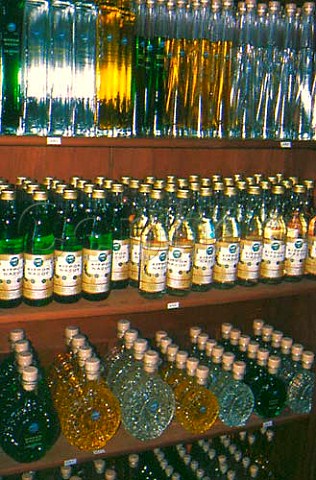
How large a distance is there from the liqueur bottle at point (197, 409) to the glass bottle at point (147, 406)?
0.06 metres

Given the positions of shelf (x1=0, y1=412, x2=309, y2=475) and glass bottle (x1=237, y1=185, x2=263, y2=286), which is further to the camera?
glass bottle (x1=237, y1=185, x2=263, y2=286)

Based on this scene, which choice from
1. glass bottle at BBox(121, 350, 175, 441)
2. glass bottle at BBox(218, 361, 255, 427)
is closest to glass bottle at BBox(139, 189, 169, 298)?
glass bottle at BBox(121, 350, 175, 441)

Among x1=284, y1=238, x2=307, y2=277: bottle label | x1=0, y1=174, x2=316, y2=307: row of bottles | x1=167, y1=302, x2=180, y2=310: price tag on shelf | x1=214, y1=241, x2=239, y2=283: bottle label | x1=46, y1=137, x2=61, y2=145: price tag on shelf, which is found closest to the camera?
x1=46, y1=137, x2=61, y2=145: price tag on shelf

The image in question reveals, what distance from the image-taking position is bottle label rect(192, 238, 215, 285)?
1800mm

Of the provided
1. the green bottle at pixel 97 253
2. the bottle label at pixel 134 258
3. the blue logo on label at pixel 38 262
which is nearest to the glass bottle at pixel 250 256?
the bottle label at pixel 134 258

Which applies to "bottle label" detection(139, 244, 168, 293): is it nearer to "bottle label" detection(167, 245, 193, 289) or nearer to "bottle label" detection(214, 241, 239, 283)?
"bottle label" detection(167, 245, 193, 289)

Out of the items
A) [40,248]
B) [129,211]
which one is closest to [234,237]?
[129,211]

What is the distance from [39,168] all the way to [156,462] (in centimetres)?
117

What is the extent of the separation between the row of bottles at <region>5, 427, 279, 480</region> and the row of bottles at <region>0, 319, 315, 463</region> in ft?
0.85

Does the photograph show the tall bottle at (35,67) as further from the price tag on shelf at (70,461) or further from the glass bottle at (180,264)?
the price tag on shelf at (70,461)

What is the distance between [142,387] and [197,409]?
9.2 inches

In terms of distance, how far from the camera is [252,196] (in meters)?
2.00

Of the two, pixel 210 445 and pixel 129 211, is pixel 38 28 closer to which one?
pixel 129 211

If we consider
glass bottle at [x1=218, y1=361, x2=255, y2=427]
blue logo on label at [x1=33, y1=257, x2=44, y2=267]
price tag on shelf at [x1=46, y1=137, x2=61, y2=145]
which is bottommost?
glass bottle at [x1=218, y1=361, x2=255, y2=427]
